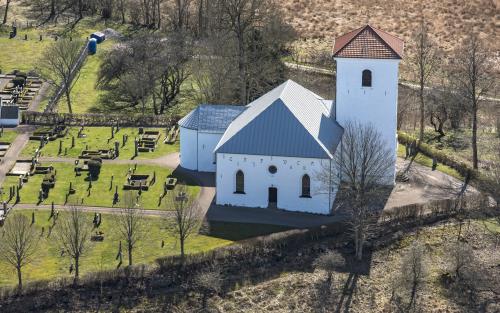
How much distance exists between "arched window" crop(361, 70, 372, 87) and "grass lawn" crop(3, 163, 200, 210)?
14893 millimetres

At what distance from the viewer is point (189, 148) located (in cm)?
6962

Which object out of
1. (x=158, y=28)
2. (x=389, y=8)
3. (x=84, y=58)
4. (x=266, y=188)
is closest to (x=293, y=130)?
(x=266, y=188)

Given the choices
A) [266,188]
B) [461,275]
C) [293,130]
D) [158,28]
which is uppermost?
[158,28]

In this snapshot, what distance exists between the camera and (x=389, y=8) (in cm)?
12125

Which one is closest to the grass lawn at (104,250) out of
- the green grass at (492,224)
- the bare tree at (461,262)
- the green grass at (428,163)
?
A: the bare tree at (461,262)

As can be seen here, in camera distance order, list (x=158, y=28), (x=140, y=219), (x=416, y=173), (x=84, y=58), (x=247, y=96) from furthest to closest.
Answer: (x=158, y=28) < (x=84, y=58) < (x=247, y=96) < (x=416, y=173) < (x=140, y=219)

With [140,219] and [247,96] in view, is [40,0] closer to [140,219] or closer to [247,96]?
[247,96]

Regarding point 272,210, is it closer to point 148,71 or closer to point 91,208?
point 91,208

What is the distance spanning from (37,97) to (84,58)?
14.2m

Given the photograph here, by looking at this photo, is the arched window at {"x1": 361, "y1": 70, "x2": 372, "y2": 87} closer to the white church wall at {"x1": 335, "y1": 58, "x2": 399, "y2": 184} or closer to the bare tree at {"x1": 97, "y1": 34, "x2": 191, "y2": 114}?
the white church wall at {"x1": 335, "y1": 58, "x2": 399, "y2": 184}

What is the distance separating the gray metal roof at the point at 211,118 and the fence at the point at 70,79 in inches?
874

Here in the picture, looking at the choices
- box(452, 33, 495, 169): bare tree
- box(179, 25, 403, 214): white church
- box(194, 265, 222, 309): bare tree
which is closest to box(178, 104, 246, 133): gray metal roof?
box(179, 25, 403, 214): white church

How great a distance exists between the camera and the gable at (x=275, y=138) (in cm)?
6041

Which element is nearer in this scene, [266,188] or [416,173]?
[266,188]
